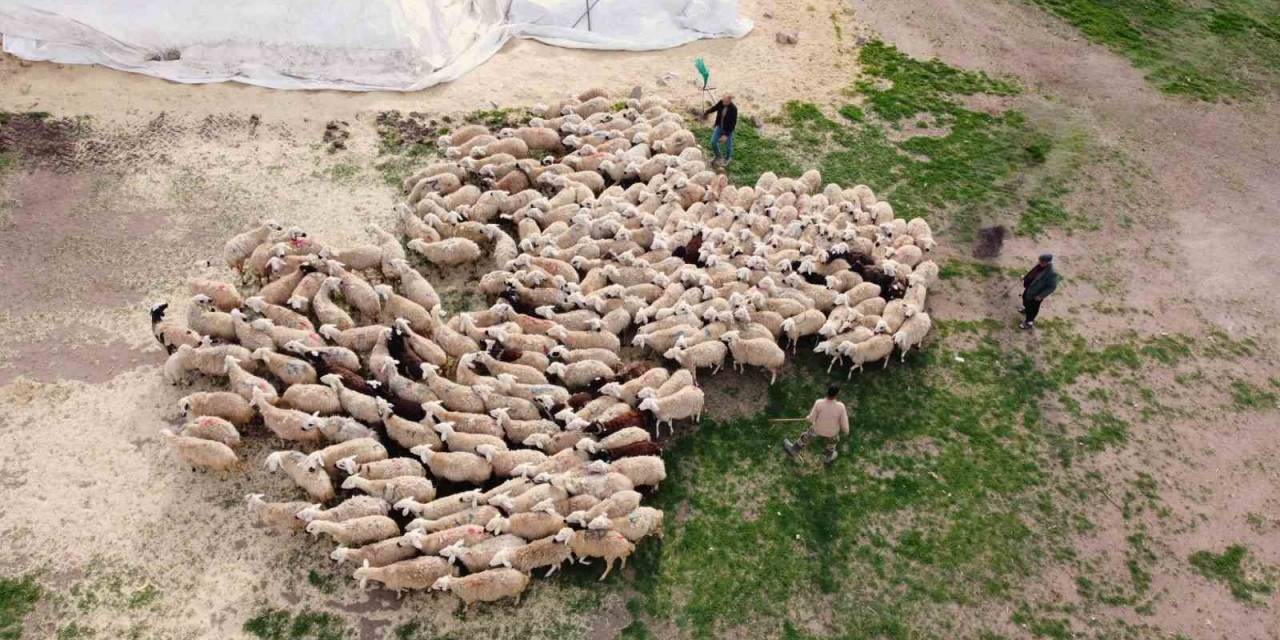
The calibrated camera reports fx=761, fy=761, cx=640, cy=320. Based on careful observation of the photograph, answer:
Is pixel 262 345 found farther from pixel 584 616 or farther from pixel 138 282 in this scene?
pixel 584 616

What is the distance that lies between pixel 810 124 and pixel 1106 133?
8.24 metres

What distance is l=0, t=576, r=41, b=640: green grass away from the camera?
10.1m

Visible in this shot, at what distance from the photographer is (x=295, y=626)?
1040 cm

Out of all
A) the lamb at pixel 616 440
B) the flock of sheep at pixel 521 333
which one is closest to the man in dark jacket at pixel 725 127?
the flock of sheep at pixel 521 333

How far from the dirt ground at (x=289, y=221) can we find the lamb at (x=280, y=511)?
31cm

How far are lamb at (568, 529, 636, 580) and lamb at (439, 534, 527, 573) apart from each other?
0.81 metres

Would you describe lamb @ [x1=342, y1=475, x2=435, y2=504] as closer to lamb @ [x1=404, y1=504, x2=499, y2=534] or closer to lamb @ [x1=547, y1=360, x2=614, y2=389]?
lamb @ [x1=404, y1=504, x2=499, y2=534]

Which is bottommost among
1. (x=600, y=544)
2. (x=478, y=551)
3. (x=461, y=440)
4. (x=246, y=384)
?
(x=600, y=544)

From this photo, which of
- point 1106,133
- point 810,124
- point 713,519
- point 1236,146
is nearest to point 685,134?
point 810,124

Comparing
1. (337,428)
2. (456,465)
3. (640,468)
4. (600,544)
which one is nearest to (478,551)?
(456,465)

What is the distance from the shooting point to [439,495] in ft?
39.8

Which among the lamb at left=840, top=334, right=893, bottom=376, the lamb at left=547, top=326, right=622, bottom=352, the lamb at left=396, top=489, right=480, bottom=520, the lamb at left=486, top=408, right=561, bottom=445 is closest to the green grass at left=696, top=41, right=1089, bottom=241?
the lamb at left=840, top=334, right=893, bottom=376

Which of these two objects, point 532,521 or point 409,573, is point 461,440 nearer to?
point 532,521

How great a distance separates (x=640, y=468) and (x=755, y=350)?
3.33 meters
